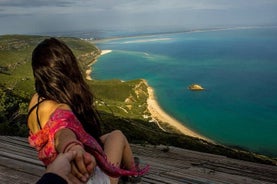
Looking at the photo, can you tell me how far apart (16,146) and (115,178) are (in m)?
5.03

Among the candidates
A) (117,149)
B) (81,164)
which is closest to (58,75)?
(81,164)

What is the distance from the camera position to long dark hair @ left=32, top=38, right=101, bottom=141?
3.59 m

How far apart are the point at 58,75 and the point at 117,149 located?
58.1 inches

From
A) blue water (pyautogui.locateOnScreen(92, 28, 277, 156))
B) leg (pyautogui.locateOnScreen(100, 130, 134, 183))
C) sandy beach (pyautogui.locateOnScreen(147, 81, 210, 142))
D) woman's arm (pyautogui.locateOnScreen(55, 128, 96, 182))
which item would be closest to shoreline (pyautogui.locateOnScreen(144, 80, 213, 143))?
sandy beach (pyautogui.locateOnScreen(147, 81, 210, 142))

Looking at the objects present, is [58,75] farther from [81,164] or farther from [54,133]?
[81,164]

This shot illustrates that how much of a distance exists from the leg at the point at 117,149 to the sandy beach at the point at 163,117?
3160 inches

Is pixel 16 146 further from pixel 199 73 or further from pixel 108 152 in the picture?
pixel 199 73

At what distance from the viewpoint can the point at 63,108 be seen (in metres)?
3.55

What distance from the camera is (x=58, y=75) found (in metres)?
3.61

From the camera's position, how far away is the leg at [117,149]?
4.66 meters

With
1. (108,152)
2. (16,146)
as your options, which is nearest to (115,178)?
(108,152)

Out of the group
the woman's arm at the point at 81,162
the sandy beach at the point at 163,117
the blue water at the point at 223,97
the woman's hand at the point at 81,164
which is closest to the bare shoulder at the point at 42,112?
the woman's arm at the point at 81,162

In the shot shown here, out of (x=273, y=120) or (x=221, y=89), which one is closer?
(x=273, y=120)

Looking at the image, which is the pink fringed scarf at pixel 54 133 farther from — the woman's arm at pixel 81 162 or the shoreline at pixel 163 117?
the shoreline at pixel 163 117
